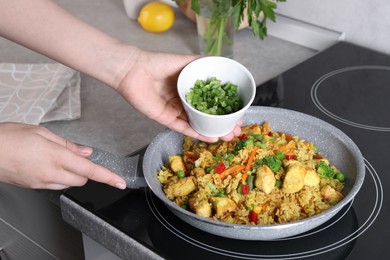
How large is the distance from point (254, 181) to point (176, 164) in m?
0.15

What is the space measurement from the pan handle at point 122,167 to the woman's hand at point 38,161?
83mm

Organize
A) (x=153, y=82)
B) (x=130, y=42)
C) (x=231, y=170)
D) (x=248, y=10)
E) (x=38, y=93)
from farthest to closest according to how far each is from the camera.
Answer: (x=130, y=42)
(x=38, y=93)
(x=248, y=10)
(x=153, y=82)
(x=231, y=170)

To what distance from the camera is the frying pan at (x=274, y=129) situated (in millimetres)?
922

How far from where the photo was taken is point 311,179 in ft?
3.33

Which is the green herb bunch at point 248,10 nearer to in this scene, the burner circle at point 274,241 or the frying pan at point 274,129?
the frying pan at point 274,129

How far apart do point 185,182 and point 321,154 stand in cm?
30

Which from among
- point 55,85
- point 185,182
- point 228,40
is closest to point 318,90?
point 228,40

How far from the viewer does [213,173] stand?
1.03m

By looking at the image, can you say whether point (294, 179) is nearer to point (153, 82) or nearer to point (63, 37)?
point (153, 82)

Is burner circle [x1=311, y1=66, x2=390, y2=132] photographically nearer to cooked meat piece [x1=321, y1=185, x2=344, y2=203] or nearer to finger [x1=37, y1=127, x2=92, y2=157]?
cooked meat piece [x1=321, y1=185, x2=344, y2=203]

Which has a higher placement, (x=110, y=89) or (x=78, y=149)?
(x=78, y=149)

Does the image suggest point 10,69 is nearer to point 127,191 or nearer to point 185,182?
point 127,191

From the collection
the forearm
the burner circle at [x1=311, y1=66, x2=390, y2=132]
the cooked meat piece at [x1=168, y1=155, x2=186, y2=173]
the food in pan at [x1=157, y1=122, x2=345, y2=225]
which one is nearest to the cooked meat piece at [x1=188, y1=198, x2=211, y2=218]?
the food in pan at [x1=157, y1=122, x2=345, y2=225]

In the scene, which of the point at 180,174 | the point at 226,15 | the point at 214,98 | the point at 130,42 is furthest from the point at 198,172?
the point at 130,42
